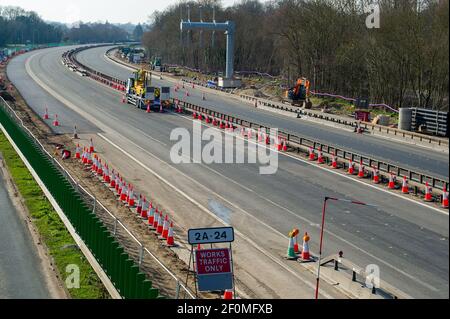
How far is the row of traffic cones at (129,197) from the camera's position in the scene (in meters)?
24.7

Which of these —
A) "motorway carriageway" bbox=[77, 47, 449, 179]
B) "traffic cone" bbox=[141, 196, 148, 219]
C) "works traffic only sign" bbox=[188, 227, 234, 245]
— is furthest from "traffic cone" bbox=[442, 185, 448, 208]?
"works traffic only sign" bbox=[188, 227, 234, 245]

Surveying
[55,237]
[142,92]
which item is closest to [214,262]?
[55,237]

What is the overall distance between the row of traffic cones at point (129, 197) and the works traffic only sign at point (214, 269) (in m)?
7.07

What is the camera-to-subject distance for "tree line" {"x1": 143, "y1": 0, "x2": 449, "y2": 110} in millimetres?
17872

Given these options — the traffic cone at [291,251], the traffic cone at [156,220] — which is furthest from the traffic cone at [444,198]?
the traffic cone at [156,220]

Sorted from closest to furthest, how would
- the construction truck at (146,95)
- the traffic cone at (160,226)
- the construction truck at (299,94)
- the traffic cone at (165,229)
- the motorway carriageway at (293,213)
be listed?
the motorway carriageway at (293,213)
the traffic cone at (165,229)
the traffic cone at (160,226)
the construction truck at (146,95)
the construction truck at (299,94)

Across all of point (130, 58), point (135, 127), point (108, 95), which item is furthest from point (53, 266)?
point (130, 58)

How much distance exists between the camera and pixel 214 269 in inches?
653

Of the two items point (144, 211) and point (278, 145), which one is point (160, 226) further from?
point (278, 145)

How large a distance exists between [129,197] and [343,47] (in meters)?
47.7

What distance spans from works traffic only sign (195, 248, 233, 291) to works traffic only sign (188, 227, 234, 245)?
0.43 m

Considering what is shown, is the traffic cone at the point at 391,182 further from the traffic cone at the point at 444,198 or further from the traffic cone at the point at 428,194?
the traffic cone at the point at 444,198

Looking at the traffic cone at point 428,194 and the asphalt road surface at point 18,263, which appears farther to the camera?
the traffic cone at point 428,194

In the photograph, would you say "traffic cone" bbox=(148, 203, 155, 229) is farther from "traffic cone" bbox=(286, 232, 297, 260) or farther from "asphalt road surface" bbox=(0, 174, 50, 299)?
"traffic cone" bbox=(286, 232, 297, 260)
